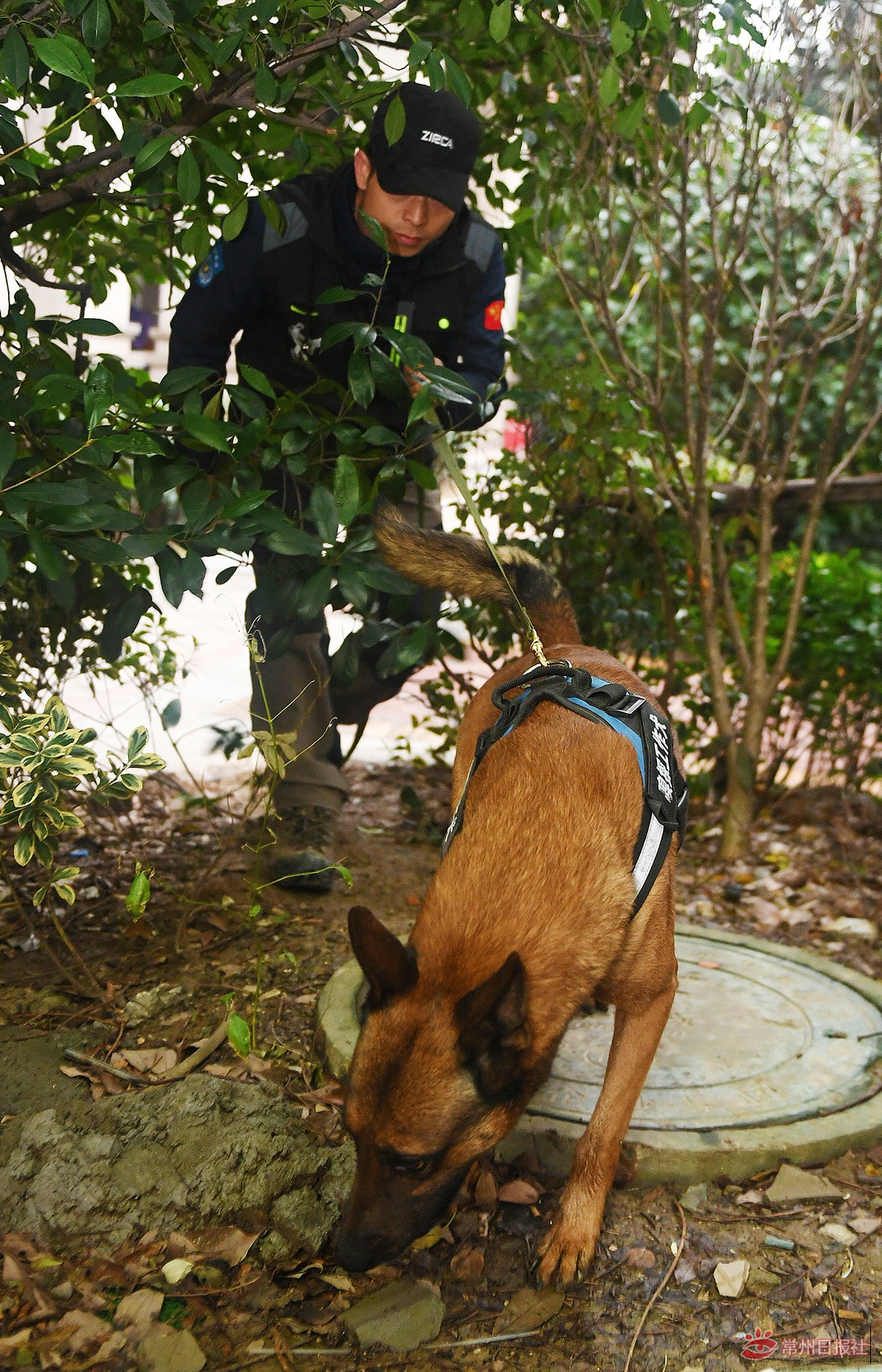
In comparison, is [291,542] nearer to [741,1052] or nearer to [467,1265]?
[467,1265]

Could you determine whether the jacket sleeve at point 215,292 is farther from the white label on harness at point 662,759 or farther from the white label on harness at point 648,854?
the white label on harness at point 648,854

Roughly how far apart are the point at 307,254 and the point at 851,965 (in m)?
3.59

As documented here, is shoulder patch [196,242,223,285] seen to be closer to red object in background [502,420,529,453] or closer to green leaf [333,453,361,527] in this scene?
green leaf [333,453,361,527]

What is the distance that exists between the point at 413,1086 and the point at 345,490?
174 cm

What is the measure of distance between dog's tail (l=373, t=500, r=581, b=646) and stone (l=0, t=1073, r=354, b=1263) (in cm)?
172

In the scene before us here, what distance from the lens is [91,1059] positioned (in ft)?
10.4

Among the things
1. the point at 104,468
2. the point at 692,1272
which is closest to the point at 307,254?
the point at 104,468

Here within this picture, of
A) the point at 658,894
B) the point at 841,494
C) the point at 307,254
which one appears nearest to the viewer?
the point at 658,894

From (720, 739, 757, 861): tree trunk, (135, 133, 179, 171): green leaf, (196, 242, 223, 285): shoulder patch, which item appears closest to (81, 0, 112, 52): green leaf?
(135, 133, 179, 171): green leaf

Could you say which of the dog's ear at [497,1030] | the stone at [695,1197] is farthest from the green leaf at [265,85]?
the stone at [695,1197]

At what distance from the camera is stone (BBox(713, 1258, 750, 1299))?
273cm

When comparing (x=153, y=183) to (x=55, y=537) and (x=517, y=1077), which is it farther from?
(x=517, y=1077)

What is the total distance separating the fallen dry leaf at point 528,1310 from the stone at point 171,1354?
69 centimetres

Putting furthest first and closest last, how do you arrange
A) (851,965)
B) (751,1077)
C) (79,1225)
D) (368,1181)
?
(851,965) → (751,1077) → (79,1225) → (368,1181)
